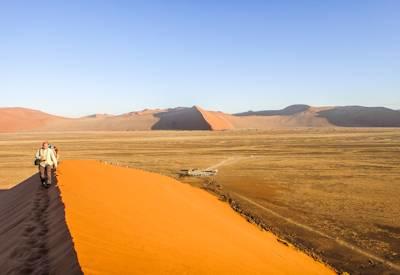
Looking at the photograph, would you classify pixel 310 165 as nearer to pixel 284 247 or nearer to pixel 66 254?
pixel 284 247

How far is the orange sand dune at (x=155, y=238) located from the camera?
484 cm

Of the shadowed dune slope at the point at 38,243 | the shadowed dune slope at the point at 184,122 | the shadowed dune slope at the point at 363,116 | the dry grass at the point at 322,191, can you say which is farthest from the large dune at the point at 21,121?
the shadowed dune slope at the point at 38,243

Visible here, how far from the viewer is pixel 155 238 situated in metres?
6.24

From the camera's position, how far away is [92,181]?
37.6ft

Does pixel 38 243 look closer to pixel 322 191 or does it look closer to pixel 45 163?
pixel 45 163

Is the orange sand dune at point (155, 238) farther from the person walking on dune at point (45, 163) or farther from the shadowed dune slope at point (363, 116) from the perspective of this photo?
the shadowed dune slope at point (363, 116)

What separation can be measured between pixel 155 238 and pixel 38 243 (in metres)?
1.65

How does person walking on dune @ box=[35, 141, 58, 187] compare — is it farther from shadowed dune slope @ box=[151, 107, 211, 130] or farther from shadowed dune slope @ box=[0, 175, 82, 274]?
shadowed dune slope @ box=[151, 107, 211, 130]

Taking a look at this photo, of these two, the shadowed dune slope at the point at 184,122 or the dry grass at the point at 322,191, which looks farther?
the shadowed dune slope at the point at 184,122

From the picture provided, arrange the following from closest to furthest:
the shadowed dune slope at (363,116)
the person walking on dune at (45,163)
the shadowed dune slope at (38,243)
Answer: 1. the shadowed dune slope at (38,243)
2. the person walking on dune at (45,163)
3. the shadowed dune slope at (363,116)

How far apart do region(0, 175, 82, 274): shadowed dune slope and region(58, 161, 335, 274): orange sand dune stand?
0.15 meters

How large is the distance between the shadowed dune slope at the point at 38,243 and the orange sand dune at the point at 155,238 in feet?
0.49

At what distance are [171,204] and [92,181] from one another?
8.49 feet

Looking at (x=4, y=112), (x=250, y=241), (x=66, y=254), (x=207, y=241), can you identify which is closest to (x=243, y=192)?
(x=250, y=241)
